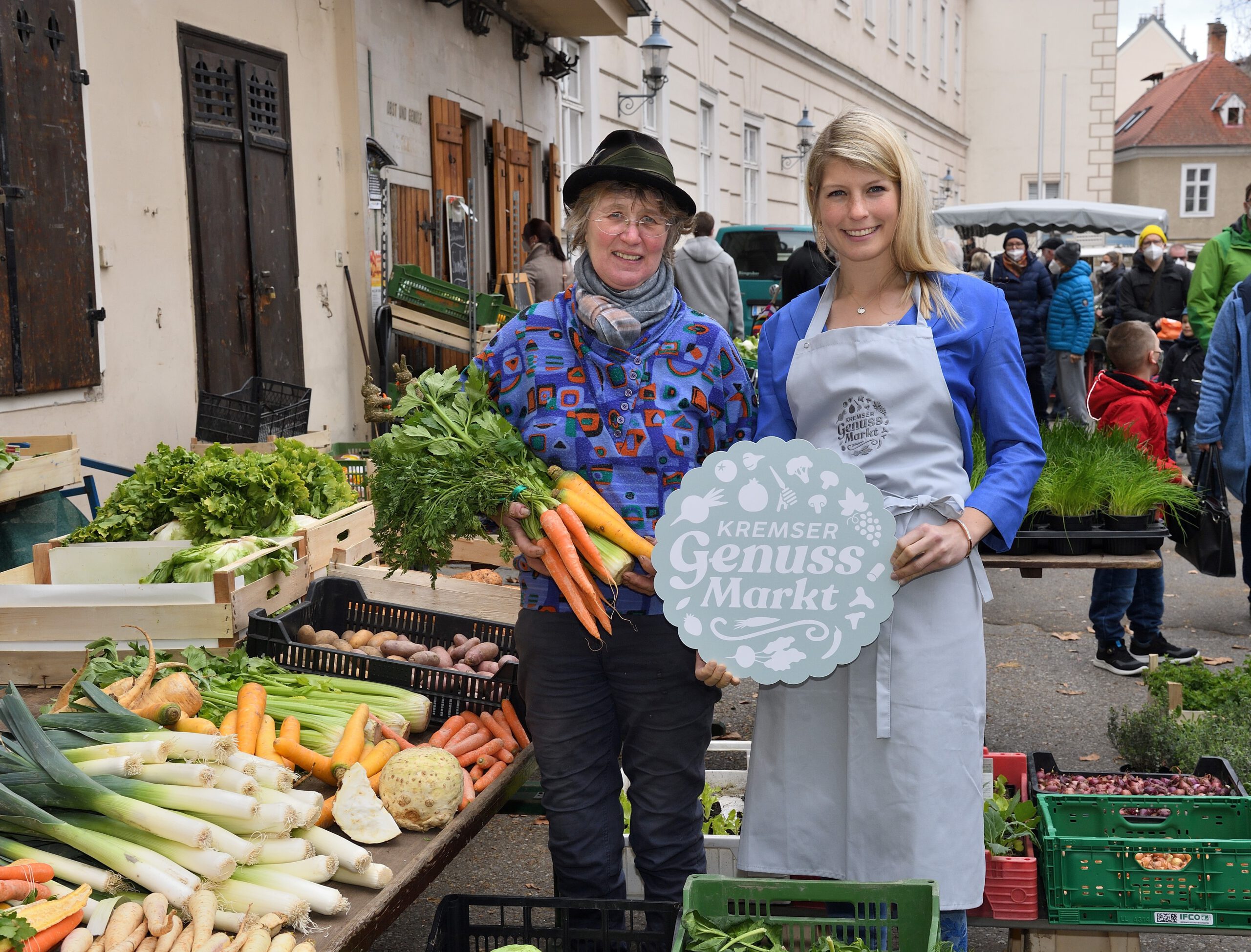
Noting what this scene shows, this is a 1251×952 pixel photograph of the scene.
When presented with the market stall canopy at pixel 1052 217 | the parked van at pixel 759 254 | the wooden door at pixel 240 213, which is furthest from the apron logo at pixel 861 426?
the market stall canopy at pixel 1052 217

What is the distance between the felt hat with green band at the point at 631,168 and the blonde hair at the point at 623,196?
0.03 ft

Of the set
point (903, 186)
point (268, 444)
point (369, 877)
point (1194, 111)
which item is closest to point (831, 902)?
point (369, 877)

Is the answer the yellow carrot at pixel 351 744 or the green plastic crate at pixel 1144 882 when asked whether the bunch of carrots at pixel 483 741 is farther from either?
the green plastic crate at pixel 1144 882

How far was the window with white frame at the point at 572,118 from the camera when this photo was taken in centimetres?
1627

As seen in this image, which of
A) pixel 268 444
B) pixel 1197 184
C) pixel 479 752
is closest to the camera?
pixel 479 752

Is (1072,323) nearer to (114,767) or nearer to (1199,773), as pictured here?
(1199,773)

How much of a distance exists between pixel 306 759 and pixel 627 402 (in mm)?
1345

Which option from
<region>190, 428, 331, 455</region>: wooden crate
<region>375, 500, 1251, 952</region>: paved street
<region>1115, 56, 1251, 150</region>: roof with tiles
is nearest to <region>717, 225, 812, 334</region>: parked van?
<region>375, 500, 1251, 952</region>: paved street

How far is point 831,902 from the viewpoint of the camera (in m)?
2.55

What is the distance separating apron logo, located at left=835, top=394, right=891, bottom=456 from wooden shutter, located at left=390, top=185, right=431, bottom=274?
8.20 metres

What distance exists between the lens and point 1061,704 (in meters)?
5.87

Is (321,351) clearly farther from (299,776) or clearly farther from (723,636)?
(723,636)

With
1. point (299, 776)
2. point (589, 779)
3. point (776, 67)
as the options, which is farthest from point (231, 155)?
point (776, 67)

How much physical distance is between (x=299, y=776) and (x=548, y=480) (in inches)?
44.7
